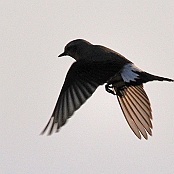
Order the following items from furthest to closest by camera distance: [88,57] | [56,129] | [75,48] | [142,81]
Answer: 1. [75,48]
2. [88,57]
3. [142,81]
4. [56,129]

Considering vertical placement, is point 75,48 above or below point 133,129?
above

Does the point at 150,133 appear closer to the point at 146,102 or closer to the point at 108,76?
the point at 146,102

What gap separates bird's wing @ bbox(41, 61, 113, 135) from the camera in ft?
38.2

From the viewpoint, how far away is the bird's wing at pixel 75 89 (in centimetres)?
1164

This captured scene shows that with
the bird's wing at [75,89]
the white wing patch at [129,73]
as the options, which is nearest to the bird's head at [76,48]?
the bird's wing at [75,89]

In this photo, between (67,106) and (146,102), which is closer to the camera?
(67,106)

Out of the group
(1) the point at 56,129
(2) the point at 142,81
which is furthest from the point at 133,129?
(1) the point at 56,129

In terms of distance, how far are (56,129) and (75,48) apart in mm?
2671

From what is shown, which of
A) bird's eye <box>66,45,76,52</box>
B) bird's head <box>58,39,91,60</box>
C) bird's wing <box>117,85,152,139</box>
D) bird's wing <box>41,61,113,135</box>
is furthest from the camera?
bird's eye <box>66,45,76,52</box>

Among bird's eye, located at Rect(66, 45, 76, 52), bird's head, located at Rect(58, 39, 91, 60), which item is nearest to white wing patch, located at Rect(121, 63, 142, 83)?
bird's head, located at Rect(58, 39, 91, 60)

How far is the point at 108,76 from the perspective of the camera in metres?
11.9

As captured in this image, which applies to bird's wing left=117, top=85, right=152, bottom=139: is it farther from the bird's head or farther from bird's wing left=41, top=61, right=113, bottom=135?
bird's wing left=41, top=61, right=113, bottom=135

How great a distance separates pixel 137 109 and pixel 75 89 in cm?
161

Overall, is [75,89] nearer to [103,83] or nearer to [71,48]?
[103,83]
